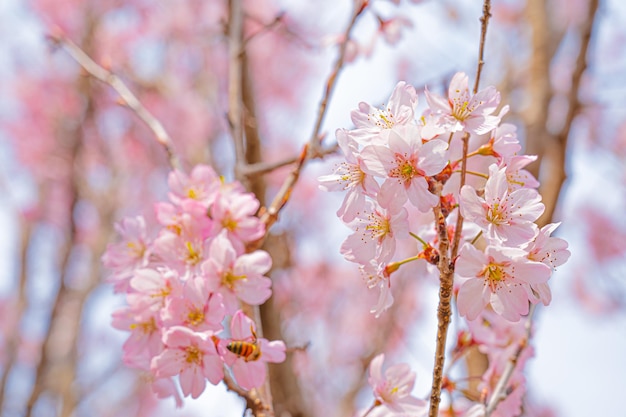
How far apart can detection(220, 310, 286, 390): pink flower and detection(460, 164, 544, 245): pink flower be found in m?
0.37

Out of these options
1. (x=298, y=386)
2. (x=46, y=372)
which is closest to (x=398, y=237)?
(x=298, y=386)

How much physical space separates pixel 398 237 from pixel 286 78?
5.96 metres

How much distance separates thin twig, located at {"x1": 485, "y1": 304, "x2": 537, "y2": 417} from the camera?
0.95 meters

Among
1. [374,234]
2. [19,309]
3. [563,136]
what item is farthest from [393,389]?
[19,309]

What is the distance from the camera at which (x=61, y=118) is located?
4.77m

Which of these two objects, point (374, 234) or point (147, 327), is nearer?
point (374, 234)

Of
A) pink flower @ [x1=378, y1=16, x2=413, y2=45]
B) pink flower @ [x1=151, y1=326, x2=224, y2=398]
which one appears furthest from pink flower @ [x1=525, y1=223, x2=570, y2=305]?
pink flower @ [x1=378, y1=16, x2=413, y2=45]

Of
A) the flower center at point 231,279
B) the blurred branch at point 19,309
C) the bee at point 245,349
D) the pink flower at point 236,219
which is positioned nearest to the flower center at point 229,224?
the pink flower at point 236,219

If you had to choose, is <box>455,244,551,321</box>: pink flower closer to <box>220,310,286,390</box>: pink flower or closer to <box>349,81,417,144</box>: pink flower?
<box>349,81,417,144</box>: pink flower

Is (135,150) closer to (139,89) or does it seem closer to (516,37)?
(139,89)

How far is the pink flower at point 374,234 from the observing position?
0.78 m

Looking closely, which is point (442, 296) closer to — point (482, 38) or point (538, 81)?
point (482, 38)

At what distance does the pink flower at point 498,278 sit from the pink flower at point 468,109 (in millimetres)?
171

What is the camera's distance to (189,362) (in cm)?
87
